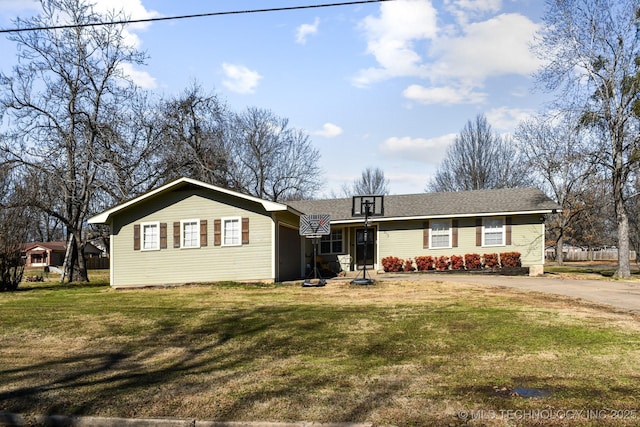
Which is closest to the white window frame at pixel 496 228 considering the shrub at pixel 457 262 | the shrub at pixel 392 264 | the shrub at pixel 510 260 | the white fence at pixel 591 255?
the shrub at pixel 510 260

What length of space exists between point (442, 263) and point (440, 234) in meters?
1.42

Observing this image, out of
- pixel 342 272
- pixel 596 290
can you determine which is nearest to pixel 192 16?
pixel 596 290

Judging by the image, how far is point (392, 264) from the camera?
22.7 metres

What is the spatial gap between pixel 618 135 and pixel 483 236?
705 cm

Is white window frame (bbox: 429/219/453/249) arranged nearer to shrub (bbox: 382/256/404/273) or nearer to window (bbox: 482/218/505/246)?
window (bbox: 482/218/505/246)

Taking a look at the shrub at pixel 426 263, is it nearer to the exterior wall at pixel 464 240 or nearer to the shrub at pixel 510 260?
the exterior wall at pixel 464 240

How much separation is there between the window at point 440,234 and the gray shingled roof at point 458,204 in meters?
0.56

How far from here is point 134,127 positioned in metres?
26.7

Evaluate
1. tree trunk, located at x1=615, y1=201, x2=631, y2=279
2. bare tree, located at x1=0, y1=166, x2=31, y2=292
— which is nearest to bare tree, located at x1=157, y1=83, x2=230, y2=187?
bare tree, located at x1=0, y1=166, x2=31, y2=292

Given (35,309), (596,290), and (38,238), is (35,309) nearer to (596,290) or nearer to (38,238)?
(596,290)

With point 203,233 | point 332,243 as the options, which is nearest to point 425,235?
point 332,243

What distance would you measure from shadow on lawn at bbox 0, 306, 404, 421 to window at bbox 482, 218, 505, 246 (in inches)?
593

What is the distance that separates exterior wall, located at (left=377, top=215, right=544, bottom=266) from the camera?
21531mm

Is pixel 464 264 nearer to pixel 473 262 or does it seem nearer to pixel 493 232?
pixel 473 262
